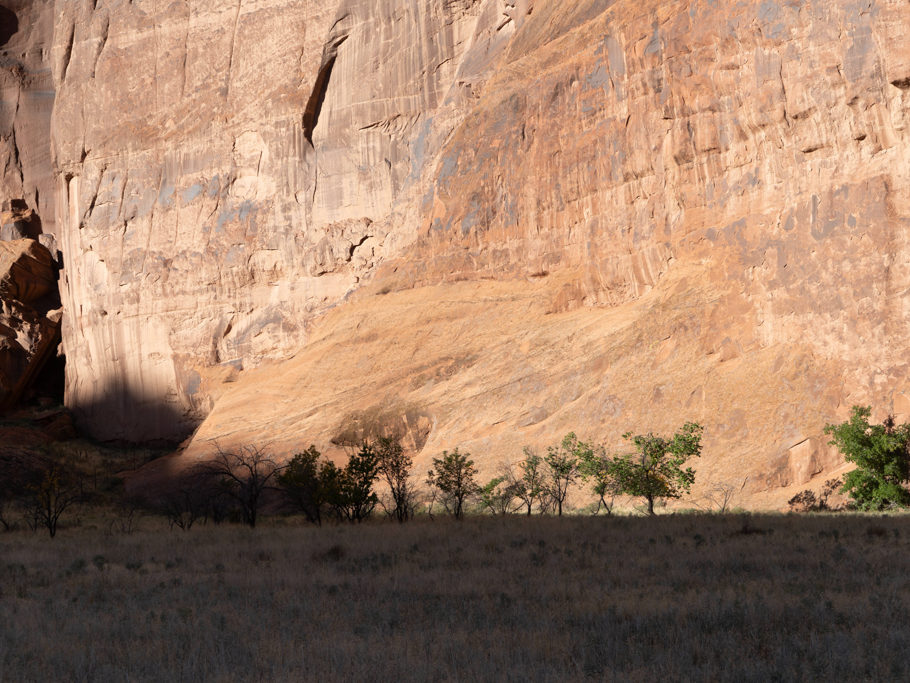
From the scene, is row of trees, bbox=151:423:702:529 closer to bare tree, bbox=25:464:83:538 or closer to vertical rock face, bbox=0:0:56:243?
bare tree, bbox=25:464:83:538

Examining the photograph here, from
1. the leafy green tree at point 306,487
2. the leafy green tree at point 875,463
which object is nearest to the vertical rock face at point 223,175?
the leafy green tree at point 306,487

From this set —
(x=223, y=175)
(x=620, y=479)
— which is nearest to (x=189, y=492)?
(x=620, y=479)

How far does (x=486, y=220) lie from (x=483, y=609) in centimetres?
3688

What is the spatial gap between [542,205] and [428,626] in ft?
119

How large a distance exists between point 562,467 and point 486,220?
21.4 m

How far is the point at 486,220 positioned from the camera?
45781mm

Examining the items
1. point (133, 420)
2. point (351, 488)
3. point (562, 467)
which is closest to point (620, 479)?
point (562, 467)

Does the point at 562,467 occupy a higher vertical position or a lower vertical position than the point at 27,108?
lower

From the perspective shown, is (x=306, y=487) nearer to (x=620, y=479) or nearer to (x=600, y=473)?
(x=600, y=473)

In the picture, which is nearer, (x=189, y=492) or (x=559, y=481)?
(x=559, y=481)

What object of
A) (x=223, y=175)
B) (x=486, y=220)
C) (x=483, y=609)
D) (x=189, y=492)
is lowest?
(x=483, y=609)

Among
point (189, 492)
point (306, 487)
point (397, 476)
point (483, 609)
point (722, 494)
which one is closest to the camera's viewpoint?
point (483, 609)

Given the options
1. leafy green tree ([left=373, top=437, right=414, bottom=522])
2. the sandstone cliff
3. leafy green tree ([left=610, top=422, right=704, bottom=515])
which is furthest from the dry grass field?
the sandstone cliff

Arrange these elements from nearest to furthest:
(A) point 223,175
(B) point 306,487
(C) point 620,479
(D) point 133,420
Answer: (C) point 620,479, (B) point 306,487, (A) point 223,175, (D) point 133,420
